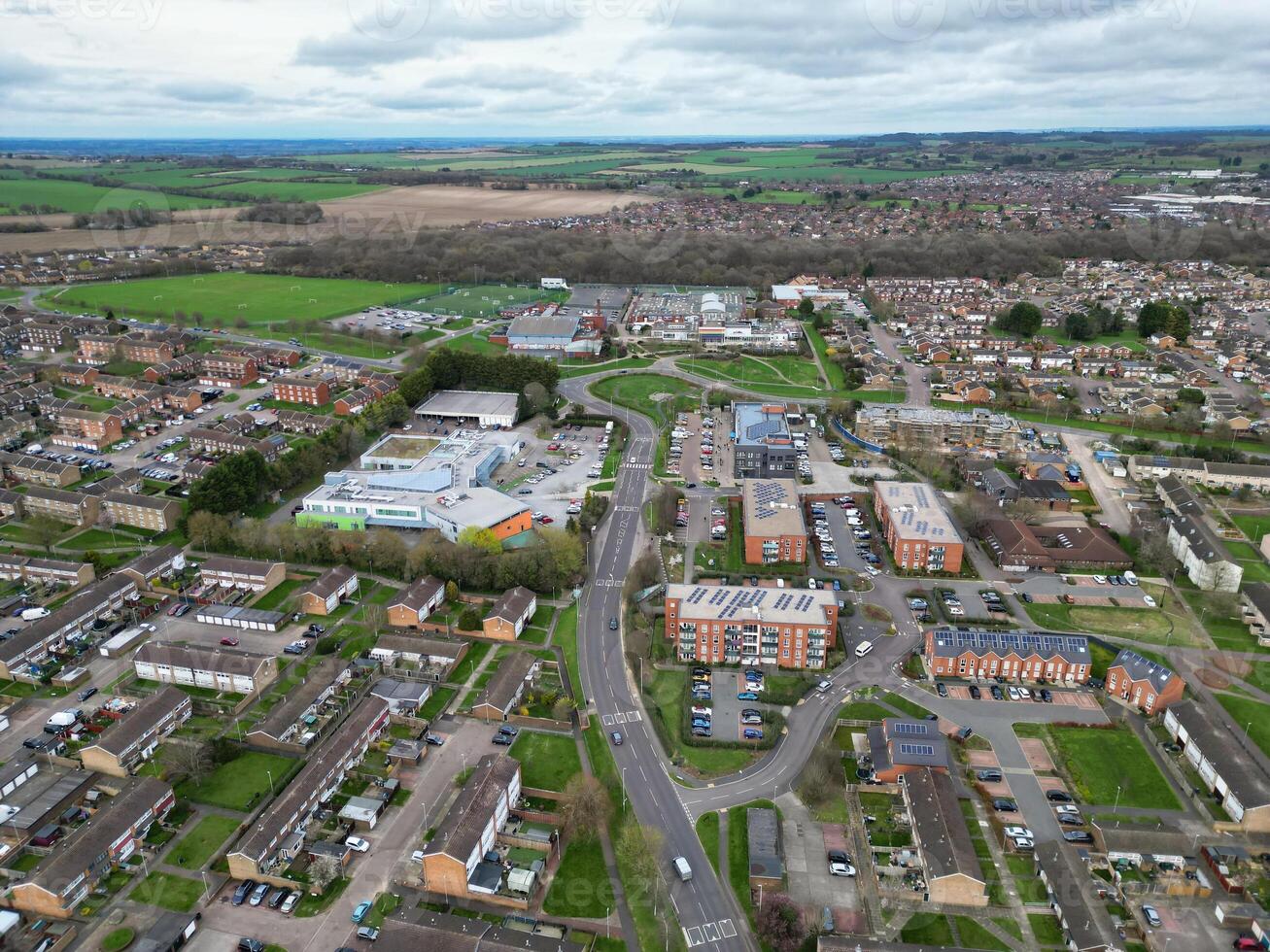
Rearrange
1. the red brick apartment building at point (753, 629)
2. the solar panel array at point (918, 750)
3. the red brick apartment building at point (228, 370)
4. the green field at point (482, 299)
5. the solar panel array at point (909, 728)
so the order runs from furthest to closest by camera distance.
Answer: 1. the green field at point (482, 299)
2. the red brick apartment building at point (228, 370)
3. the red brick apartment building at point (753, 629)
4. the solar panel array at point (909, 728)
5. the solar panel array at point (918, 750)

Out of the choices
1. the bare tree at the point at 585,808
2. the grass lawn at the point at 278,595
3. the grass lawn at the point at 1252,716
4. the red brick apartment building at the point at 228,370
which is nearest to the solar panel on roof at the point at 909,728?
the bare tree at the point at 585,808

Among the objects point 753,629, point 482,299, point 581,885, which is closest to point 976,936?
point 581,885

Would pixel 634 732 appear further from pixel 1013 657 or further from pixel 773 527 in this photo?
pixel 1013 657

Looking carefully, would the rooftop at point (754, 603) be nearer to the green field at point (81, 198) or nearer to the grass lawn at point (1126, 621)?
the grass lawn at point (1126, 621)

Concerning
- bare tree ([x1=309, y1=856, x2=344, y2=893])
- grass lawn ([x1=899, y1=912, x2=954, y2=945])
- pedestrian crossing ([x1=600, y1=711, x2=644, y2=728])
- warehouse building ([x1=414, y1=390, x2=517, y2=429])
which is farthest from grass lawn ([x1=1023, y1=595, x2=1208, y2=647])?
warehouse building ([x1=414, y1=390, x2=517, y2=429])

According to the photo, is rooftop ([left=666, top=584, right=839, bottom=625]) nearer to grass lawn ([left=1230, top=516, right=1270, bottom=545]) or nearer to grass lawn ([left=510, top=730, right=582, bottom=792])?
grass lawn ([left=510, top=730, right=582, bottom=792])

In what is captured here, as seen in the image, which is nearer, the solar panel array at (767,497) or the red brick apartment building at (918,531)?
the red brick apartment building at (918,531)

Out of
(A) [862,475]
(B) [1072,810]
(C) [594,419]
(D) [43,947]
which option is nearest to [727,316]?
(C) [594,419]
